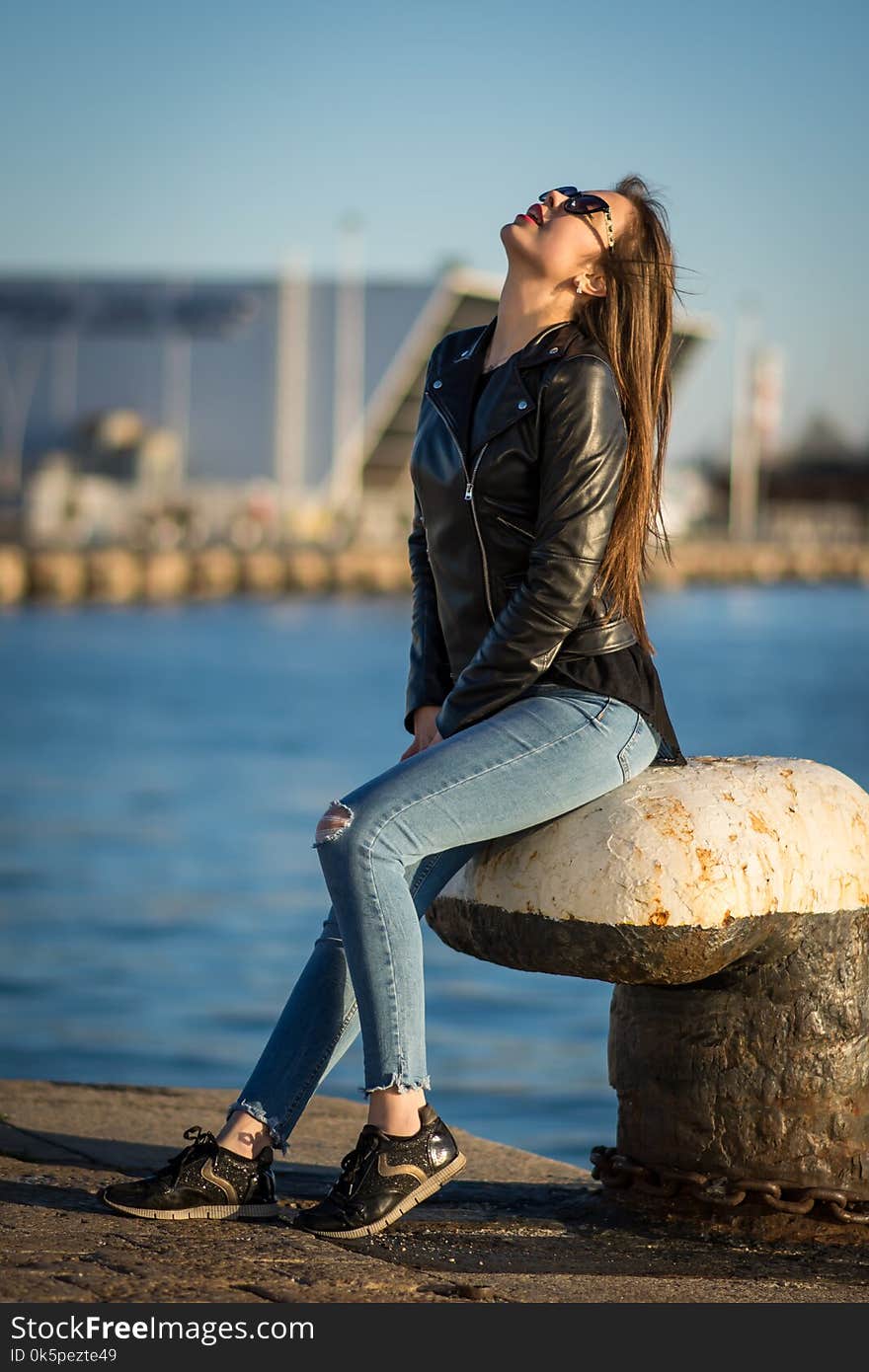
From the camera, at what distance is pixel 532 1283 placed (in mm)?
3131

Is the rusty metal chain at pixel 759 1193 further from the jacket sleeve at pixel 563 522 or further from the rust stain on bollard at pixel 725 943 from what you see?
the jacket sleeve at pixel 563 522

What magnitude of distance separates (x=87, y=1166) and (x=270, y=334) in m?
88.0

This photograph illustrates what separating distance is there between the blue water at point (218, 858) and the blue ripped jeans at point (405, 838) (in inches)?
68.0

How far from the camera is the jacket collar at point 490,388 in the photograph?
3512 mm

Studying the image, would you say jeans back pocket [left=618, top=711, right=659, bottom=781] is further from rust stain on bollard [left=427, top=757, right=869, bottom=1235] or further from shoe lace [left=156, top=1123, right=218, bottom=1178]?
shoe lace [left=156, top=1123, right=218, bottom=1178]

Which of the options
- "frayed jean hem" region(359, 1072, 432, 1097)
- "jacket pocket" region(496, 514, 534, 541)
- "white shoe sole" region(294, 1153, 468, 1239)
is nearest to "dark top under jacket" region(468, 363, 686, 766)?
"jacket pocket" region(496, 514, 534, 541)

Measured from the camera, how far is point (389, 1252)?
3279 millimetres

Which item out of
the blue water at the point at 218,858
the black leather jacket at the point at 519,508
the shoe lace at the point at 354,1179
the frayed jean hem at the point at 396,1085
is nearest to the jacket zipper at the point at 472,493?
the black leather jacket at the point at 519,508

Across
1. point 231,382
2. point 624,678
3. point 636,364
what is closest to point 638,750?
point 624,678

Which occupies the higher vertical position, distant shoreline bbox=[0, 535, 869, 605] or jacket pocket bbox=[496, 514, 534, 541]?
distant shoreline bbox=[0, 535, 869, 605]

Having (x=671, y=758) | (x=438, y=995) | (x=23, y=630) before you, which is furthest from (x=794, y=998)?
(x=23, y=630)

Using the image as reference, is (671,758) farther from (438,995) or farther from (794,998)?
(438,995)

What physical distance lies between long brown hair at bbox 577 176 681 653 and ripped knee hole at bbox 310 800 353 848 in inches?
23.7

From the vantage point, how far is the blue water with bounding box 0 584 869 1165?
7.62 meters
